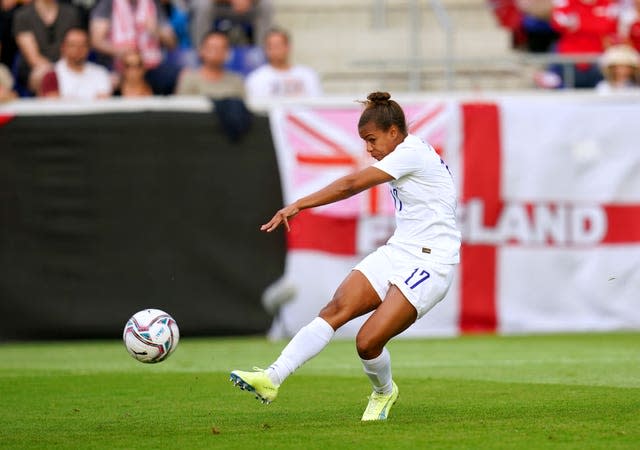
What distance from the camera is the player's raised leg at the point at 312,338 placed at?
759cm

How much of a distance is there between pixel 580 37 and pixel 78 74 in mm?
7172

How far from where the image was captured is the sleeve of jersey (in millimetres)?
7805

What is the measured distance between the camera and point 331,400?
9.09 meters

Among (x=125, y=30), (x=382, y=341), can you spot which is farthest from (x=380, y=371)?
(x=125, y=30)

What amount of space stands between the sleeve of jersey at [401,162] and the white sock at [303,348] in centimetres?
104

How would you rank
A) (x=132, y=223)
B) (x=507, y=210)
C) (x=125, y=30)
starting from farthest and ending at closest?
(x=125, y=30)
(x=507, y=210)
(x=132, y=223)

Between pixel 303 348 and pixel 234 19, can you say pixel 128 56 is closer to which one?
pixel 234 19

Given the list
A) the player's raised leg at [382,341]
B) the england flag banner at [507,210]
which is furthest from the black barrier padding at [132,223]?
the player's raised leg at [382,341]

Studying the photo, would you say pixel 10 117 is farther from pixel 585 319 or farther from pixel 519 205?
pixel 585 319

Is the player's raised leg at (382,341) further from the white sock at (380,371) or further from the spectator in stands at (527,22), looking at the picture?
the spectator in stands at (527,22)

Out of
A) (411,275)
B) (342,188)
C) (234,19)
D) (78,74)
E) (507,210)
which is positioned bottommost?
(507,210)

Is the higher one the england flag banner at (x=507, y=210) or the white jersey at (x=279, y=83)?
the white jersey at (x=279, y=83)

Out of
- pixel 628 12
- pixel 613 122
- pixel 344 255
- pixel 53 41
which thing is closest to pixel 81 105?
pixel 53 41

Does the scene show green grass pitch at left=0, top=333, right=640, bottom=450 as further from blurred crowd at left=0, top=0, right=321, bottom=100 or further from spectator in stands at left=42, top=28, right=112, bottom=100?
blurred crowd at left=0, top=0, right=321, bottom=100
